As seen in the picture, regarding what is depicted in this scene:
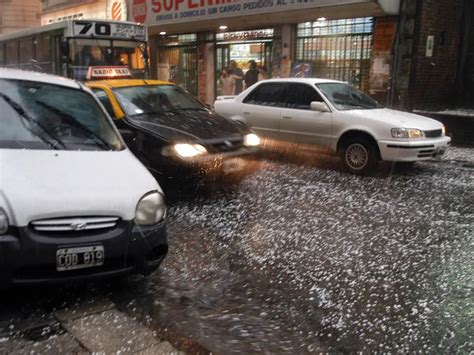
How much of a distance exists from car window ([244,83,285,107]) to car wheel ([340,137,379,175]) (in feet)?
5.66

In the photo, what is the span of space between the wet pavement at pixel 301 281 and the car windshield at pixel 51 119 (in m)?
1.27

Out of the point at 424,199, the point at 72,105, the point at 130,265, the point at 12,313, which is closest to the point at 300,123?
the point at 424,199

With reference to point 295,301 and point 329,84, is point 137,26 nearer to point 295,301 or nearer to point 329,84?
point 329,84

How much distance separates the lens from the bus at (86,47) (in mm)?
13469

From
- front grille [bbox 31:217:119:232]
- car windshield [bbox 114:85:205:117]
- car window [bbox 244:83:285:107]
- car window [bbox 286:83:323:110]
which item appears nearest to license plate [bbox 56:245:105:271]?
front grille [bbox 31:217:119:232]

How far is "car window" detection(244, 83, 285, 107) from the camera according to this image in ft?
32.6

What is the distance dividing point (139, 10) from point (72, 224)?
668 inches

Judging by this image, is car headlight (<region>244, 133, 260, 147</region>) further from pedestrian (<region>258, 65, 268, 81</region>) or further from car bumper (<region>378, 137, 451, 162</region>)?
pedestrian (<region>258, 65, 268, 81</region>)

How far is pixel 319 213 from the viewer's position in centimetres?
642

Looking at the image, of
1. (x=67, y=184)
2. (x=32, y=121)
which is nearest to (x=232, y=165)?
(x=32, y=121)

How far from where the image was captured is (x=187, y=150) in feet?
22.2

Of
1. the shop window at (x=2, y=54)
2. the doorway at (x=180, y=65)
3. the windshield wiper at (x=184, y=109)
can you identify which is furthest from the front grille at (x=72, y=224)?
the shop window at (x=2, y=54)

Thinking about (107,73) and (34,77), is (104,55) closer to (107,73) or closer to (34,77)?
(107,73)

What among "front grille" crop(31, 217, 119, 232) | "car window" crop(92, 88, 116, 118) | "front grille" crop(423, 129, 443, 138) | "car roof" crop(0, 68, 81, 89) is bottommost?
"front grille" crop(31, 217, 119, 232)
